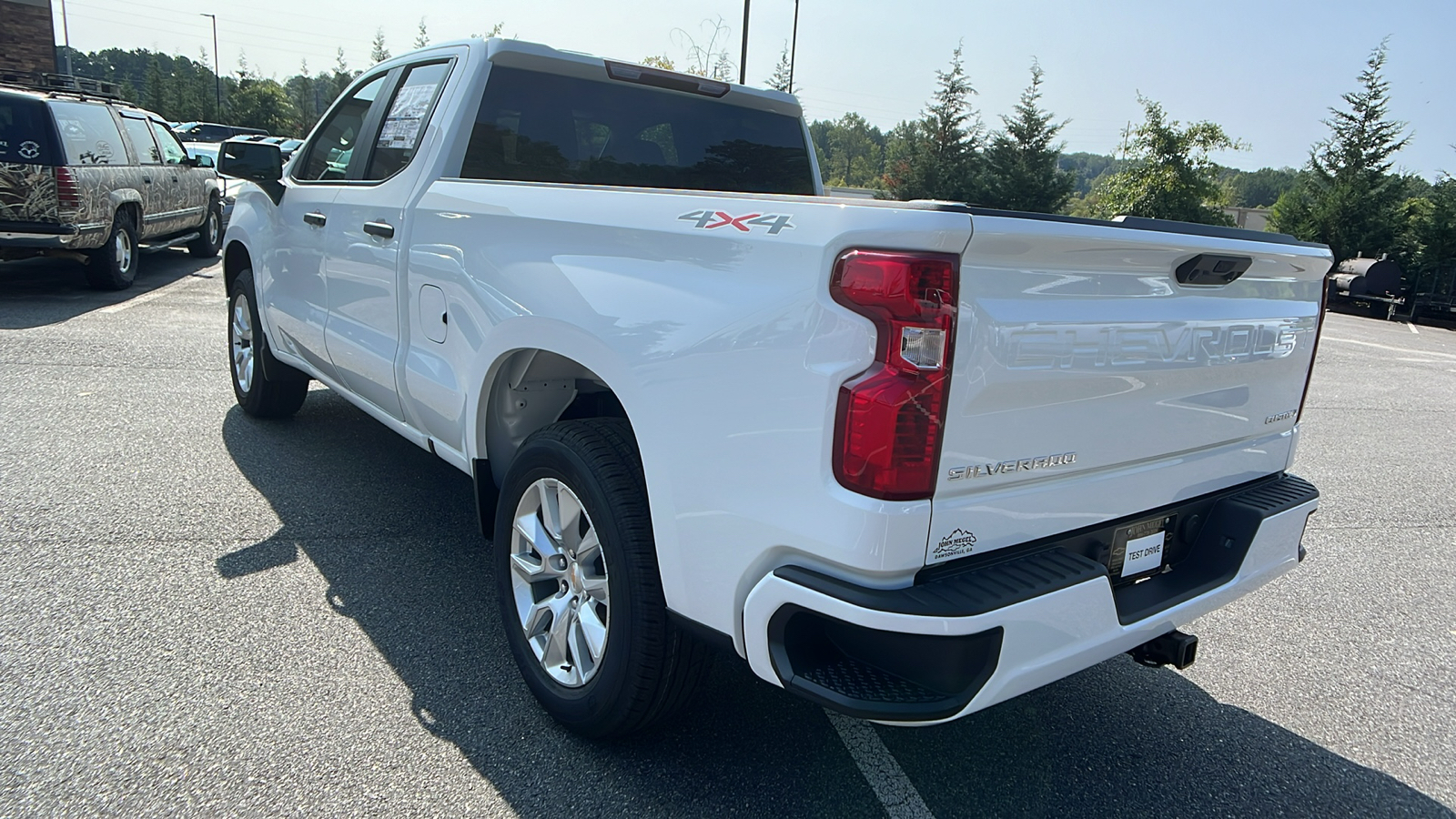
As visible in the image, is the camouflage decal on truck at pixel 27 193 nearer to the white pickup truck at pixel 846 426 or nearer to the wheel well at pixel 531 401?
the white pickup truck at pixel 846 426

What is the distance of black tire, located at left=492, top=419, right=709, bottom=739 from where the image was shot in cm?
245

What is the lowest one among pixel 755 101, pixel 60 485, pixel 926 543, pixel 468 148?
pixel 60 485

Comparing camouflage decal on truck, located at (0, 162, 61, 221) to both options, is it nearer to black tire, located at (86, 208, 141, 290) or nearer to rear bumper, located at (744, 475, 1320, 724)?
black tire, located at (86, 208, 141, 290)

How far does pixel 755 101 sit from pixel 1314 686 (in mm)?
3231

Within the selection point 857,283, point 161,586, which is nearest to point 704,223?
point 857,283

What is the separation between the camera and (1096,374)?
2.18m

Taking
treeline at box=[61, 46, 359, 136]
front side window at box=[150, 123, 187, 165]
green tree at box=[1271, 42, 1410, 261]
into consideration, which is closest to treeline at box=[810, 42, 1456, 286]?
green tree at box=[1271, 42, 1410, 261]

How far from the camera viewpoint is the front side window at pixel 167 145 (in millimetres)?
12102

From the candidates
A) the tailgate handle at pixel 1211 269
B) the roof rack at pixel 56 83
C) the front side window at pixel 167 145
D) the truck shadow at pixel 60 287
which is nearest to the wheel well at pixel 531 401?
the tailgate handle at pixel 1211 269

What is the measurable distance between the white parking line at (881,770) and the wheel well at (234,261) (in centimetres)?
442

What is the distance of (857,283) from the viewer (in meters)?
1.90

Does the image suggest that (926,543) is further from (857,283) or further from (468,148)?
(468,148)

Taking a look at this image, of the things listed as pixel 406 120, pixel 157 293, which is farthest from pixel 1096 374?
pixel 157 293

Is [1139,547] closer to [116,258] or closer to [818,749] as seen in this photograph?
[818,749]
